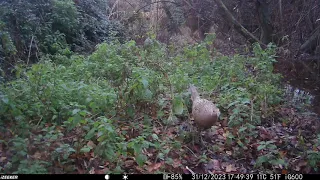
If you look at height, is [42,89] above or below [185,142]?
above

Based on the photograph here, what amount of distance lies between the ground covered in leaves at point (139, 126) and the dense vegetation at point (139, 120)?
0.01 meters

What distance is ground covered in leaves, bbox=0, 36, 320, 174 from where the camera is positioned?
3867 millimetres

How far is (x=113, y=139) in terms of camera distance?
13.0 feet

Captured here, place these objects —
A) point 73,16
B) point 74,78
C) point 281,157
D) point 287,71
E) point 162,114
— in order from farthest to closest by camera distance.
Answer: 1. point 73,16
2. point 287,71
3. point 74,78
4. point 162,114
5. point 281,157

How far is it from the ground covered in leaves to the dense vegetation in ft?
0.04

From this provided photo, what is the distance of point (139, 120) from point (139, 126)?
30 cm

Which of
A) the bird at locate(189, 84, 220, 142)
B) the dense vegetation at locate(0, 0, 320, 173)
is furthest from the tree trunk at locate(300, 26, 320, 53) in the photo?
the bird at locate(189, 84, 220, 142)

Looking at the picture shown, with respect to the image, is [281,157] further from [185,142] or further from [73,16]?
[73,16]

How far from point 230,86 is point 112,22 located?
703 centimetres

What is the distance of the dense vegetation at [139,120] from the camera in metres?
3.89

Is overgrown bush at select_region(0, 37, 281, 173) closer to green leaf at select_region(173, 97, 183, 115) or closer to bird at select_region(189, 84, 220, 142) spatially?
green leaf at select_region(173, 97, 183, 115)

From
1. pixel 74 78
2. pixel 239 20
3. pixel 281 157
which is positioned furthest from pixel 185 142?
pixel 239 20
